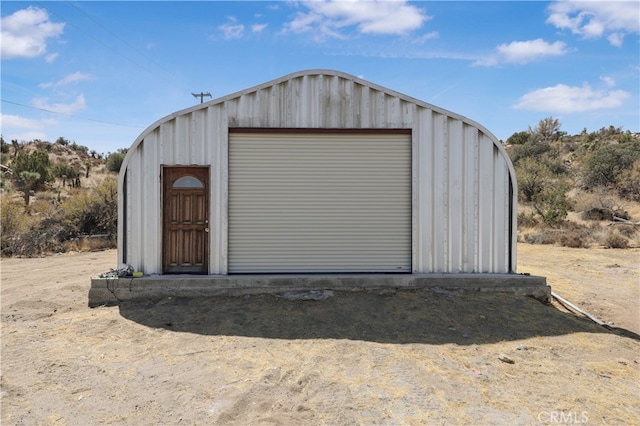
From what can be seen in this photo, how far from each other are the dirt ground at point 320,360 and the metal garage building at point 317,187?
108 centimetres

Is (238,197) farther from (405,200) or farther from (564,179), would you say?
(564,179)

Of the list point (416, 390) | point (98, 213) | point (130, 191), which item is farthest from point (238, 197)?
point (98, 213)

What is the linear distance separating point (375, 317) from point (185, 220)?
14.0 feet

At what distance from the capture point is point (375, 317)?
6.66 m

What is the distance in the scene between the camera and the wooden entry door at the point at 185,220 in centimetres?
832

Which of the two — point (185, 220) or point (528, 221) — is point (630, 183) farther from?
point (185, 220)

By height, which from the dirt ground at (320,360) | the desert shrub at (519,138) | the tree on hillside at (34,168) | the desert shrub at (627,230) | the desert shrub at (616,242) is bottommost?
the dirt ground at (320,360)

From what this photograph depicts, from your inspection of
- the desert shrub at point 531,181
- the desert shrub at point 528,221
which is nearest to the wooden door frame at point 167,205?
the desert shrub at point 528,221

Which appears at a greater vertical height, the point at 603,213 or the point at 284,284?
the point at 603,213

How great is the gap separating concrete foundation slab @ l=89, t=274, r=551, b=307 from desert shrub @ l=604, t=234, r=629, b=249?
31.7 ft

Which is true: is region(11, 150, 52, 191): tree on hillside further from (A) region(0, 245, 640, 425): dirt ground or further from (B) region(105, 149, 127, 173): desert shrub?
(A) region(0, 245, 640, 425): dirt ground

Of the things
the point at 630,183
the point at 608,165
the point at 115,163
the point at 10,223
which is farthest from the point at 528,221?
the point at 115,163

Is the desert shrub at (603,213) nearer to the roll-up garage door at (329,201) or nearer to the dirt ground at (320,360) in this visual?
the dirt ground at (320,360)

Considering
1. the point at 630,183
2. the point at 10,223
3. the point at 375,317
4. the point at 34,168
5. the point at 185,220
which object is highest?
the point at 34,168
